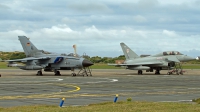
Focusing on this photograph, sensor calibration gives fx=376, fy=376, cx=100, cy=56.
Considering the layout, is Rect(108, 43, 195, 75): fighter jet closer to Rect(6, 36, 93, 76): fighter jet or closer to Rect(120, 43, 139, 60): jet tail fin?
Rect(120, 43, 139, 60): jet tail fin

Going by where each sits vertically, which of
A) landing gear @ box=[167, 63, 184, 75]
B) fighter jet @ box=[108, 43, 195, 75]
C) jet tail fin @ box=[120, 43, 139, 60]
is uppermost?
jet tail fin @ box=[120, 43, 139, 60]

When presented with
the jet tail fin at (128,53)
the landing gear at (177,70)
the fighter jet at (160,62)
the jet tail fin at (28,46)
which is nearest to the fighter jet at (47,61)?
the jet tail fin at (28,46)

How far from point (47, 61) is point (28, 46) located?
404 centimetres

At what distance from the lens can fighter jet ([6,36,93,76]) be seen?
43.6 m

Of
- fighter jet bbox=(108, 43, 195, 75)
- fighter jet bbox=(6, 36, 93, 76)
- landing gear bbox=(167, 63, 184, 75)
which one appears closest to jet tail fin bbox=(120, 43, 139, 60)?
fighter jet bbox=(108, 43, 195, 75)

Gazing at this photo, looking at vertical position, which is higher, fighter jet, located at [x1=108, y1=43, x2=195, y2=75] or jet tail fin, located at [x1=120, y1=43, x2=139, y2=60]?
jet tail fin, located at [x1=120, y1=43, x2=139, y2=60]

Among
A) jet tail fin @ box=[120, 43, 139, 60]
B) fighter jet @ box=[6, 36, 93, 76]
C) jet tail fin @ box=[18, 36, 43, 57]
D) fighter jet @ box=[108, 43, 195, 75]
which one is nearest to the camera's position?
fighter jet @ box=[6, 36, 93, 76]

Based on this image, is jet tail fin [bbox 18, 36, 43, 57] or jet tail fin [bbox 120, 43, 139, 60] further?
jet tail fin [bbox 120, 43, 139, 60]

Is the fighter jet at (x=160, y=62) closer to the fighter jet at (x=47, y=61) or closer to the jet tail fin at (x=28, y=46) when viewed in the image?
the fighter jet at (x=47, y=61)

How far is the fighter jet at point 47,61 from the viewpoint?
4359 cm

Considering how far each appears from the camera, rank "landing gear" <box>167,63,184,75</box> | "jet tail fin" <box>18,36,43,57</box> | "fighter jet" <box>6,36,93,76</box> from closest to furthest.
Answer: "fighter jet" <box>6,36,93,76</box> < "jet tail fin" <box>18,36,43,57</box> < "landing gear" <box>167,63,184,75</box>

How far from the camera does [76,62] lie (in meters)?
43.4

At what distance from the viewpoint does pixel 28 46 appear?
48062 mm

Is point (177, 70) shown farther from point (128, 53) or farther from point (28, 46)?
point (28, 46)
